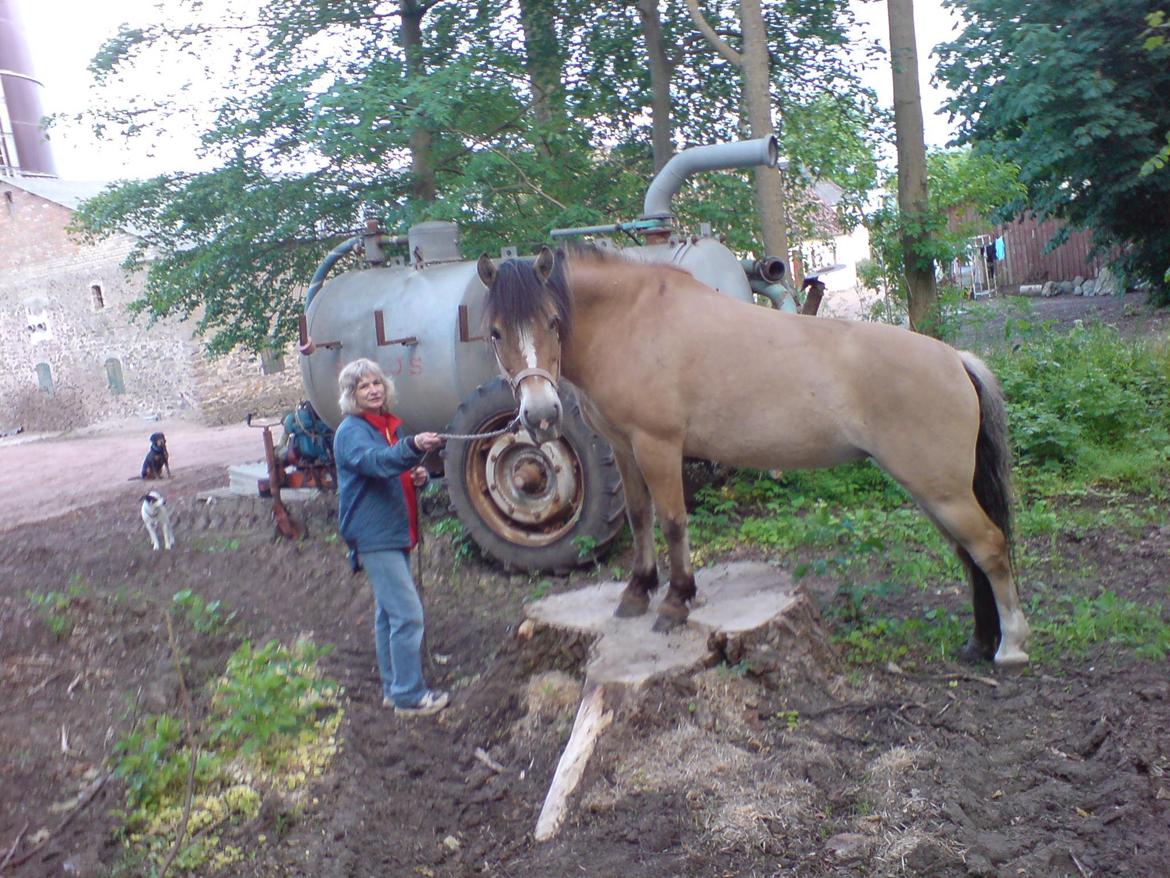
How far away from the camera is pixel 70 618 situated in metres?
5.64

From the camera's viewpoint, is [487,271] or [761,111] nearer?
[487,271]

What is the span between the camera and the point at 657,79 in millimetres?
11648

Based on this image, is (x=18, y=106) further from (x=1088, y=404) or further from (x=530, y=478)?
(x=1088, y=404)

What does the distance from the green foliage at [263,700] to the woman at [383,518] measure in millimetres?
365

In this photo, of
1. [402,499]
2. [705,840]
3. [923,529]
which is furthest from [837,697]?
[923,529]

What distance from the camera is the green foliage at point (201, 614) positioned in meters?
5.70

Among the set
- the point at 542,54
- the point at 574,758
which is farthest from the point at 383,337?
the point at 542,54

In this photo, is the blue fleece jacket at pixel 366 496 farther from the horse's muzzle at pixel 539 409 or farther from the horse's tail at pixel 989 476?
the horse's tail at pixel 989 476

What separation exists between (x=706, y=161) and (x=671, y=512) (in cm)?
419

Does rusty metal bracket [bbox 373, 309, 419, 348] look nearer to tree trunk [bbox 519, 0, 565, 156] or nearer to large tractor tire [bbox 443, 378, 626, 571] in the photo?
large tractor tire [bbox 443, 378, 626, 571]

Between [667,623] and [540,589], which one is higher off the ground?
[667,623]

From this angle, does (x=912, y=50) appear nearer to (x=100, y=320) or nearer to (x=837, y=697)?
(x=837, y=697)

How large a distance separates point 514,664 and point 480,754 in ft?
1.68

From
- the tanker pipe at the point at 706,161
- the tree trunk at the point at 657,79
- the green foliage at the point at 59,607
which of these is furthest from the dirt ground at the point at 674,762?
the tree trunk at the point at 657,79
